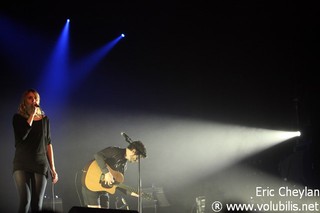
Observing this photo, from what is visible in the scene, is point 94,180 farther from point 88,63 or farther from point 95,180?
point 88,63

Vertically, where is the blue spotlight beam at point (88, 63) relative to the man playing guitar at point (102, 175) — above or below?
above

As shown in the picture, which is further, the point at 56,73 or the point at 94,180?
the point at 56,73

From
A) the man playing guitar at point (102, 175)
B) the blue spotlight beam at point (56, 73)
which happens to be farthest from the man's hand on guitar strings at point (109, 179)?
the blue spotlight beam at point (56, 73)

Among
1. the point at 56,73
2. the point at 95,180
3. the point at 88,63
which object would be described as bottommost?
the point at 95,180

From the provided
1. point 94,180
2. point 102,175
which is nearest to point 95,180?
point 94,180

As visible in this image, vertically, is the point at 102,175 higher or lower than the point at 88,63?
lower

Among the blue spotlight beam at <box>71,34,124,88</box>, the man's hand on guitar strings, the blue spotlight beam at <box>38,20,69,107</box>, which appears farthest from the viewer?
the blue spotlight beam at <box>71,34,124,88</box>

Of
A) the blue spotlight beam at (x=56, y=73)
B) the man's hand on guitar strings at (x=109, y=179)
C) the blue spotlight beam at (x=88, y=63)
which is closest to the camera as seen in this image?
the man's hand on guitar strings at (x=109, y=179)

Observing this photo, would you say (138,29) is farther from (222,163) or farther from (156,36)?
(222,163)

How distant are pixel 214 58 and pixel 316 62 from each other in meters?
2.13

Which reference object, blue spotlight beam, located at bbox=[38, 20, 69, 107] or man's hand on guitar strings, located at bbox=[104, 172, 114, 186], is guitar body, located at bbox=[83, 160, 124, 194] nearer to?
man's hand on guitar strings, located at bbox=[104, 172, 114, 186]

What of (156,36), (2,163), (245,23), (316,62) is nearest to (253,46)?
(245,23)

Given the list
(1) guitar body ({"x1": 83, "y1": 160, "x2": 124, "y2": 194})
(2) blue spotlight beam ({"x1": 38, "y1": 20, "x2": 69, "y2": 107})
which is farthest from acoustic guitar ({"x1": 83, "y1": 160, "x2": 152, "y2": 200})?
(2) blue spotlight beam ({"x1": 38, "y1": 20, "x2": 69, "y2": 107})

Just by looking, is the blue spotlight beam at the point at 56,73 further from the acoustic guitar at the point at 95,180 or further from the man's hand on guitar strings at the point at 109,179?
the man's hand on guitar strings at the point at 109,179
